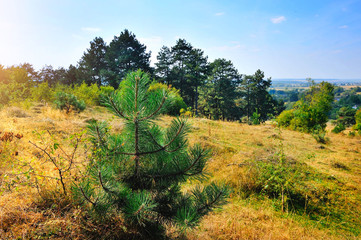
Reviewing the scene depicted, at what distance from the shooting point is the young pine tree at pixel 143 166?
142cm

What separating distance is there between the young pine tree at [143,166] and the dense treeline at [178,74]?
26842mm

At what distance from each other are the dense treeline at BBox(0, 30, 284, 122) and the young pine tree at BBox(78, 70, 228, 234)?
26.8 m

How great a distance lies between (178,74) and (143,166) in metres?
33.9

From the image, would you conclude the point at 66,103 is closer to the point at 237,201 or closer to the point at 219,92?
the point at 237,201

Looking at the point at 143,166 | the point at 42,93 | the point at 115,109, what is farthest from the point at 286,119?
the point at 42,93

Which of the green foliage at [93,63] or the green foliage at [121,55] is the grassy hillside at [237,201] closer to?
the green foliage at [121,55]

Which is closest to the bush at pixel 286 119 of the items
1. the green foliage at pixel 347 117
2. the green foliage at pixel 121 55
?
the green foliage at pixel 121 55

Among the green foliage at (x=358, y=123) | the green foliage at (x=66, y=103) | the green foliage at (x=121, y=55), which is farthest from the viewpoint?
the green foliage at (x=121, y=55)

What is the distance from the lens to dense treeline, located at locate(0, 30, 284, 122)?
94.7 feet

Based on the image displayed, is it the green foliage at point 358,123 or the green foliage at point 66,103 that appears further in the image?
the green foliage at point 358,123

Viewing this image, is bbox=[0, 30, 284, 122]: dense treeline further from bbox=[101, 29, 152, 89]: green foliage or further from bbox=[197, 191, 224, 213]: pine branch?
bbox=[197, 191, 224, 213]: pine branch

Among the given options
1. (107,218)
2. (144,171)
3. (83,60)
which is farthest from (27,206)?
(83,60)

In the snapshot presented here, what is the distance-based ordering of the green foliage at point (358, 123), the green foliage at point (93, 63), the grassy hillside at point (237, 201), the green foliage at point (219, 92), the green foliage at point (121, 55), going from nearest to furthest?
the grassy hillside at point (237, 201)
the green foliage at point (358, 123)
the green foliage at point (121, 55)
the green foliage at point (93, 63)
the green foliage at point (219, 92)

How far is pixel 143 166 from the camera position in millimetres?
1725
